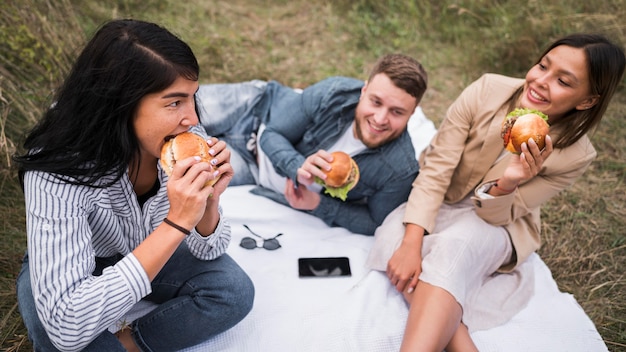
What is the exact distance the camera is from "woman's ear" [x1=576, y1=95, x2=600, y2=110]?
2.59 m

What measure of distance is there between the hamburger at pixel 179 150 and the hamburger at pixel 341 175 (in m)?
1.02

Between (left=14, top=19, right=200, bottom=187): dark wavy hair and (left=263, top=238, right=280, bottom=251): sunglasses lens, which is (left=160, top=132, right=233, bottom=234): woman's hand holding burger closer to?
(left=14, top=19, right=200, bottom=187): dark wavy hair

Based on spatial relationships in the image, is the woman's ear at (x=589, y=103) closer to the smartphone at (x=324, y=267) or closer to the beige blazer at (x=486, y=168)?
the beige blazer at (x=486, y=168)

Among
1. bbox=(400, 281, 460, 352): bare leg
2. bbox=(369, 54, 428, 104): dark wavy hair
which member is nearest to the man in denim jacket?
bbox=(369, 54, 428, 104): dark wavy hair

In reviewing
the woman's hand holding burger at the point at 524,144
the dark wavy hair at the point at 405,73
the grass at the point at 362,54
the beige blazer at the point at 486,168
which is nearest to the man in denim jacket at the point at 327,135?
the dark wavy hair at the point at 405,73

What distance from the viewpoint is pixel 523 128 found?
2436 mm

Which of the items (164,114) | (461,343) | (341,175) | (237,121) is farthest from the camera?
(237,121)

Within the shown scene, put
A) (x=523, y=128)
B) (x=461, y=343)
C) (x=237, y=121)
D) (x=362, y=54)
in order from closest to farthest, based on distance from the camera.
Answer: (x=523, y=128)
(x=461, y=343)
(x=237, y=121)
(x=362, y=54)

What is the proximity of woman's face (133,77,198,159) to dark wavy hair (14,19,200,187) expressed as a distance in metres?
0.03

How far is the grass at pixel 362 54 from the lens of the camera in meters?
3.23

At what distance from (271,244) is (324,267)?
40 centimetres

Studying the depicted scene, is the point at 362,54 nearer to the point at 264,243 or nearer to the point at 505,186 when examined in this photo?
the point at 264,243

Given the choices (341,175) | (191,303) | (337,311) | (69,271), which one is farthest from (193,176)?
(337,311)

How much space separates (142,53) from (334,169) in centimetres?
140
